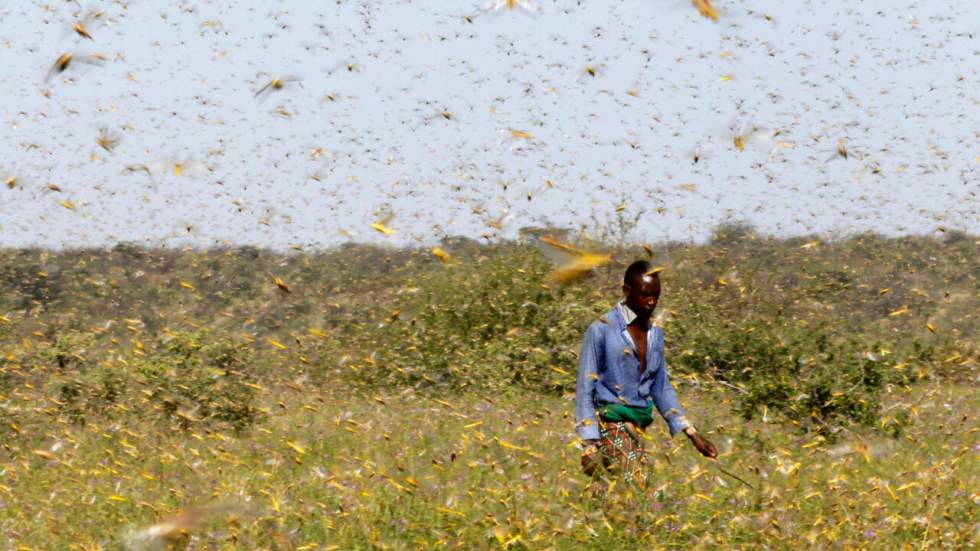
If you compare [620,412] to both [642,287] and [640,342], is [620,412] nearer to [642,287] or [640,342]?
[640,342]

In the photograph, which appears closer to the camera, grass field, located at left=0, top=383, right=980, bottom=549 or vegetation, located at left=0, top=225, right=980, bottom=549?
grass field, located at left=0, top=383, right=980, bottom=549

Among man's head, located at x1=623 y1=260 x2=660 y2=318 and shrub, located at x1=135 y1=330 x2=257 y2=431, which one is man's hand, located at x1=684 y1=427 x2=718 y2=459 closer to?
man's head, located at x1=623 y1=260 x2=660 y2=318

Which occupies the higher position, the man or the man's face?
the man's face

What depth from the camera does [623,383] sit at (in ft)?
20.4

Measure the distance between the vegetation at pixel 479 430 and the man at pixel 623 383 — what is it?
27 centimetres

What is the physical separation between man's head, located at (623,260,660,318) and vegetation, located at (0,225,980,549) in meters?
0.37

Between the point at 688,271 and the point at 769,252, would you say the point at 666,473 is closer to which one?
the point at 688,271

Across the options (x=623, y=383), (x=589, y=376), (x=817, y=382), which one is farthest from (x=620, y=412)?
(x=817, y=382)

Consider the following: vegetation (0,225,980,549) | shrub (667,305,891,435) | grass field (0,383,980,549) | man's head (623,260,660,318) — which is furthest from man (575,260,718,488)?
shrub (667,305,891,435)

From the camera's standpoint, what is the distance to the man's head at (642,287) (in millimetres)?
5957

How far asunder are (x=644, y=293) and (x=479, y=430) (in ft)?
13.4

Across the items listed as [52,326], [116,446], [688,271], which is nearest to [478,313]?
[116,446]

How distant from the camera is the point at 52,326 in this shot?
89.0ft

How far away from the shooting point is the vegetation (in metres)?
5.78
